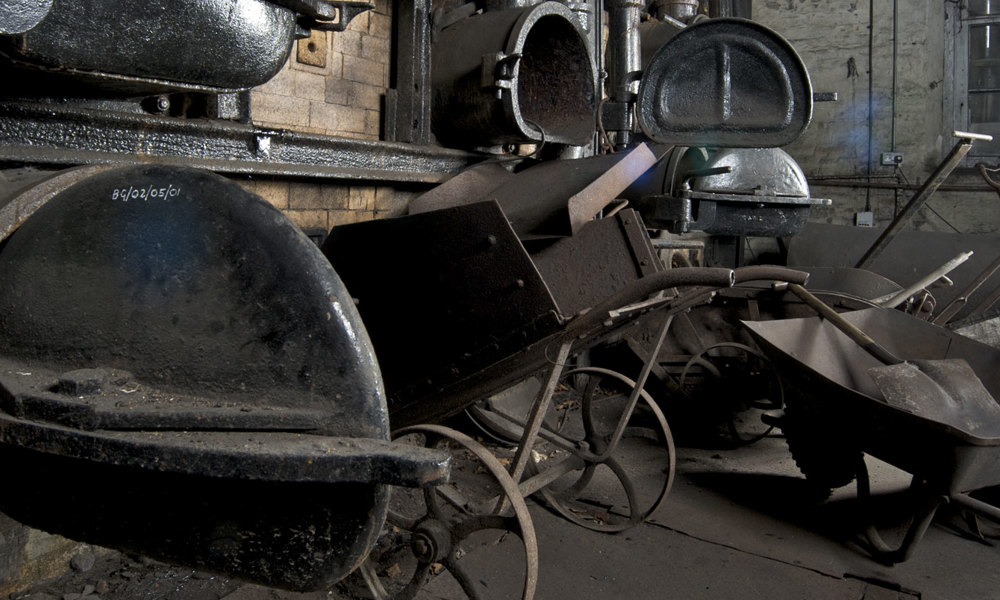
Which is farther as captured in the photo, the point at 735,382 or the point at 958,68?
the point at 958,68

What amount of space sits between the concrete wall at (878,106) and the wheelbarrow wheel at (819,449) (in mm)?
5514

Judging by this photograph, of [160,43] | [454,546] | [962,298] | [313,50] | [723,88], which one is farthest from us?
[962,298]

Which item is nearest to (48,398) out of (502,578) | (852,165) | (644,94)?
(502,578)

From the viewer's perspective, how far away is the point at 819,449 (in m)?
3.33

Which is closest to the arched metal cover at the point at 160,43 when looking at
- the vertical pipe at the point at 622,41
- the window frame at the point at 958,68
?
the vertical pipe at the point at 622,41

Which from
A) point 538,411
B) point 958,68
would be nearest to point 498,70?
point 538,411

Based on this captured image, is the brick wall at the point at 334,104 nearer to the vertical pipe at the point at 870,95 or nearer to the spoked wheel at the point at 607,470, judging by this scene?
the spoked wheel at the point at 607,470

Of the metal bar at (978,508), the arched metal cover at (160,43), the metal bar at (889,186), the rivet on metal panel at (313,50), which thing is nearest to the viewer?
the arched metal cover at (160,43)

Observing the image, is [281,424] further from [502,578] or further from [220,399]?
[502,578]

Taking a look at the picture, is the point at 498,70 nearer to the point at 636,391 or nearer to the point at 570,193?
the point at 570,193

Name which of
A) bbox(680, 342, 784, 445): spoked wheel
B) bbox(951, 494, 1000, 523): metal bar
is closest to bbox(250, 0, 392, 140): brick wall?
bbox(680, 342, 784, 445): spoked wheel

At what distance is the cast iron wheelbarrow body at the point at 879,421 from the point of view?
9.12ft

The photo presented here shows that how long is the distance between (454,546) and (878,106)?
7.67 meters

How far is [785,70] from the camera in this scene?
11.8 feet
